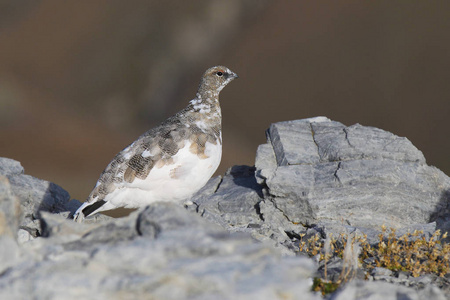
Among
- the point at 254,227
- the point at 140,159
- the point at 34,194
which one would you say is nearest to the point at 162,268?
Result: the point at 140,159

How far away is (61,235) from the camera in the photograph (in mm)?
3721

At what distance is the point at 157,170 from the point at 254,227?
188 cm

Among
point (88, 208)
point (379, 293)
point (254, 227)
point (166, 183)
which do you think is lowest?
point (379, 293)

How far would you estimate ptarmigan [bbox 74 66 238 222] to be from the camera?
6789mm

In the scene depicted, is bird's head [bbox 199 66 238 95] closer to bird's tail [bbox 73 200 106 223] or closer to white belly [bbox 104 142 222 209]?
white belly [bbox 104 142 222 209]

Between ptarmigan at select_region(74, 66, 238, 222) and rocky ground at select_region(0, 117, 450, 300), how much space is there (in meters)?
0.72

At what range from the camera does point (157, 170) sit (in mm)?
6777

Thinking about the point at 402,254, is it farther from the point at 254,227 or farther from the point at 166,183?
the point at 166,183

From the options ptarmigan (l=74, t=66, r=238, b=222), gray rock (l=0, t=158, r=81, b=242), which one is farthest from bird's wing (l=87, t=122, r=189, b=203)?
gray rock (l=0, t=158, r=81, b=242)

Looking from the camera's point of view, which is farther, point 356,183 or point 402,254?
point 356,183

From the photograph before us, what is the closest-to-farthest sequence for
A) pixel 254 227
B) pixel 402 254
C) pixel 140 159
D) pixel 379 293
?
pixel 379 293, pixel 402 254, pixel 140 159, pixel 254 227

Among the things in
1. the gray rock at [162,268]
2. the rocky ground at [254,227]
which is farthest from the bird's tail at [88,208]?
the gray rock at [162,268]

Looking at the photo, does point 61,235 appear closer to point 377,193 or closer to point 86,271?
point 86,271

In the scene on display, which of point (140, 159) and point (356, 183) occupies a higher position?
point (140, 159)
